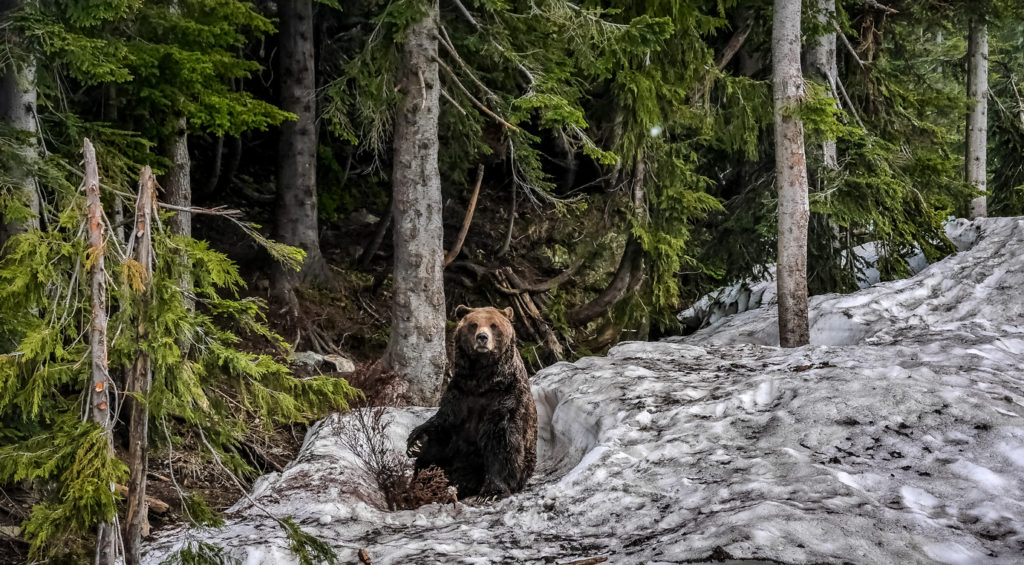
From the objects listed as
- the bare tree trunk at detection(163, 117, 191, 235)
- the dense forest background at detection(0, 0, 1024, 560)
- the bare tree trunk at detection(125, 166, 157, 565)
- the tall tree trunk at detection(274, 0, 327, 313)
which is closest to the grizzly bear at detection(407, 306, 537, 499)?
the dense forest background at detection(0, 0, 1024, 560)

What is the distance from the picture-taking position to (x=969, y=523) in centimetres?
375

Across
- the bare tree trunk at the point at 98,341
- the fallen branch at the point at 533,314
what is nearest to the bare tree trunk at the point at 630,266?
the fallen branch at the point at 533,314

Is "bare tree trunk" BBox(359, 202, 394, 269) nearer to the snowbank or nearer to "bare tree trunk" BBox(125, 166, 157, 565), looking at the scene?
the snowbank

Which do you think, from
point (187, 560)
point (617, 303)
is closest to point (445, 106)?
point (617, 303)

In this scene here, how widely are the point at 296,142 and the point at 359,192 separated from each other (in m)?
3.32

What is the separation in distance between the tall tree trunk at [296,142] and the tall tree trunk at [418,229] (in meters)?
2.96

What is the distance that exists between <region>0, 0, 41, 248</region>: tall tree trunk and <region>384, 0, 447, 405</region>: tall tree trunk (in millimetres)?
3938

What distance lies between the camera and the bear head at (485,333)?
5664 mm

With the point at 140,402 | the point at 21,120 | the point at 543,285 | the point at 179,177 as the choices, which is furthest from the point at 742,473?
the point at 543,285

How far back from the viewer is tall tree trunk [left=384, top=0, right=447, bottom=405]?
931 cm

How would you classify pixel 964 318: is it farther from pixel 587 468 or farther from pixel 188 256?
pixel 188 256

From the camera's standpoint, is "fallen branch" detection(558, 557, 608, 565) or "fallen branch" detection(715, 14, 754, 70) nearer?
"fallen branch" detection(558, 557, 608, 565)

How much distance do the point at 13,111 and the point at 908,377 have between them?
7500 mm

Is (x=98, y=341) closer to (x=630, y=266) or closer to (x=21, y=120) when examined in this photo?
(x=21, y=120)
